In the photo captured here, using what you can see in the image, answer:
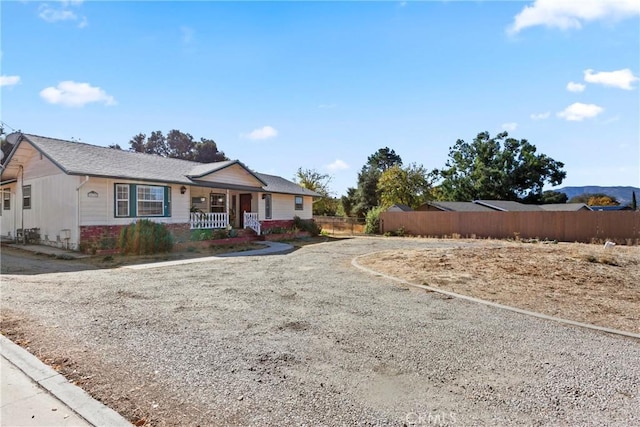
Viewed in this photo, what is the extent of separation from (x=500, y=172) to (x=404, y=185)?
49.8 ft

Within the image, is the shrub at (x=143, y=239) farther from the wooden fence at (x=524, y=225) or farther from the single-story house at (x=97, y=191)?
the wooden fence at (x=524, y=225)

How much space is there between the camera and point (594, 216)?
1953 centimetres

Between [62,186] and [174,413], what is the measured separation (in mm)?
14333

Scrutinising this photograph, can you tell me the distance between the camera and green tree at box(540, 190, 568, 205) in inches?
1921

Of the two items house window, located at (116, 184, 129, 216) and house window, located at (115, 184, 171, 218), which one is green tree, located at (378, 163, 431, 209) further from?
house window, located at (116, 184, 129, 216)

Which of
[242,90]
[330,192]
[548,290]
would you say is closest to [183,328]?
[548,290]

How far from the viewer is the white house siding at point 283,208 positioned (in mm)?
21406

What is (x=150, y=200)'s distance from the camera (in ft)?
49.0

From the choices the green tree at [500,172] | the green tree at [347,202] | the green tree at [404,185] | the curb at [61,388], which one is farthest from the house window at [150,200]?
the green tree at [500,172]

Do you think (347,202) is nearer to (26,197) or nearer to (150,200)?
(150,200)

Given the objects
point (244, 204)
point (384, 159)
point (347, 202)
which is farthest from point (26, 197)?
point (384, 159)

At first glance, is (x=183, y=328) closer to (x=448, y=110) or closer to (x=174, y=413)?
(x=174, y=413)

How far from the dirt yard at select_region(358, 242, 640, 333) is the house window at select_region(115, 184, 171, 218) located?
9.36m

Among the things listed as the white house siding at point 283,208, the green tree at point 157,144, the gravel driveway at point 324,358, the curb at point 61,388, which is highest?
the green tree at point 157,144
